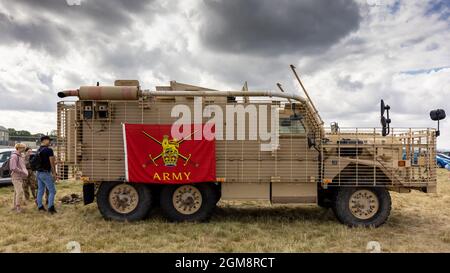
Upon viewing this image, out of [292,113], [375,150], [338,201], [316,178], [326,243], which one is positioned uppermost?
[292,113]

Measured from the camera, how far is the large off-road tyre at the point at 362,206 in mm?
8391

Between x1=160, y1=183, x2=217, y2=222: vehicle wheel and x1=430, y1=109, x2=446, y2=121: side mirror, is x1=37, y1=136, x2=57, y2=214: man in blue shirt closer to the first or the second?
x1=160, y1=183, x2=217, y2=222: vehicle wheel

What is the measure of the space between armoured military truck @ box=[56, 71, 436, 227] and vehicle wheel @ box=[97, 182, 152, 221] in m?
0.02

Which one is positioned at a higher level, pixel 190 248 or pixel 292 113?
pixel 292 113

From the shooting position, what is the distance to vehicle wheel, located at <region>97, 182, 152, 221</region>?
845 centimetres

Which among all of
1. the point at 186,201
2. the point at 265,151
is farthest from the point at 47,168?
the point at 265,151

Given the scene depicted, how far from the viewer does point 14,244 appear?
23.0 ft

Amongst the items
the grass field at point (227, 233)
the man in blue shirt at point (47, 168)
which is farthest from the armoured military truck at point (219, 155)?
the man in blue shirt at point (47, 168)

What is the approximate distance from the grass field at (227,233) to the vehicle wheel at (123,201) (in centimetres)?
24

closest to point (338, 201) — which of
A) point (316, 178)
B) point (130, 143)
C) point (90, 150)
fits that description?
point (316, 178)

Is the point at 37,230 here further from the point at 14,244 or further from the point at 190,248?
the point at 190,248

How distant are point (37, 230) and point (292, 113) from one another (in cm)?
577

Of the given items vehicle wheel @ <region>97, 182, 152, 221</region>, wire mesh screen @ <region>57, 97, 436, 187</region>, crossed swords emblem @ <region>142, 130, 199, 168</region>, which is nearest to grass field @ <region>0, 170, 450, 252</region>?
vehicle wheel @ <region>97, 182, 152, 221</region>

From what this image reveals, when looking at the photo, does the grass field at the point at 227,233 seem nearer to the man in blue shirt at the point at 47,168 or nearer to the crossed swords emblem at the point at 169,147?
the man in blue shirt at the point at 47,168
